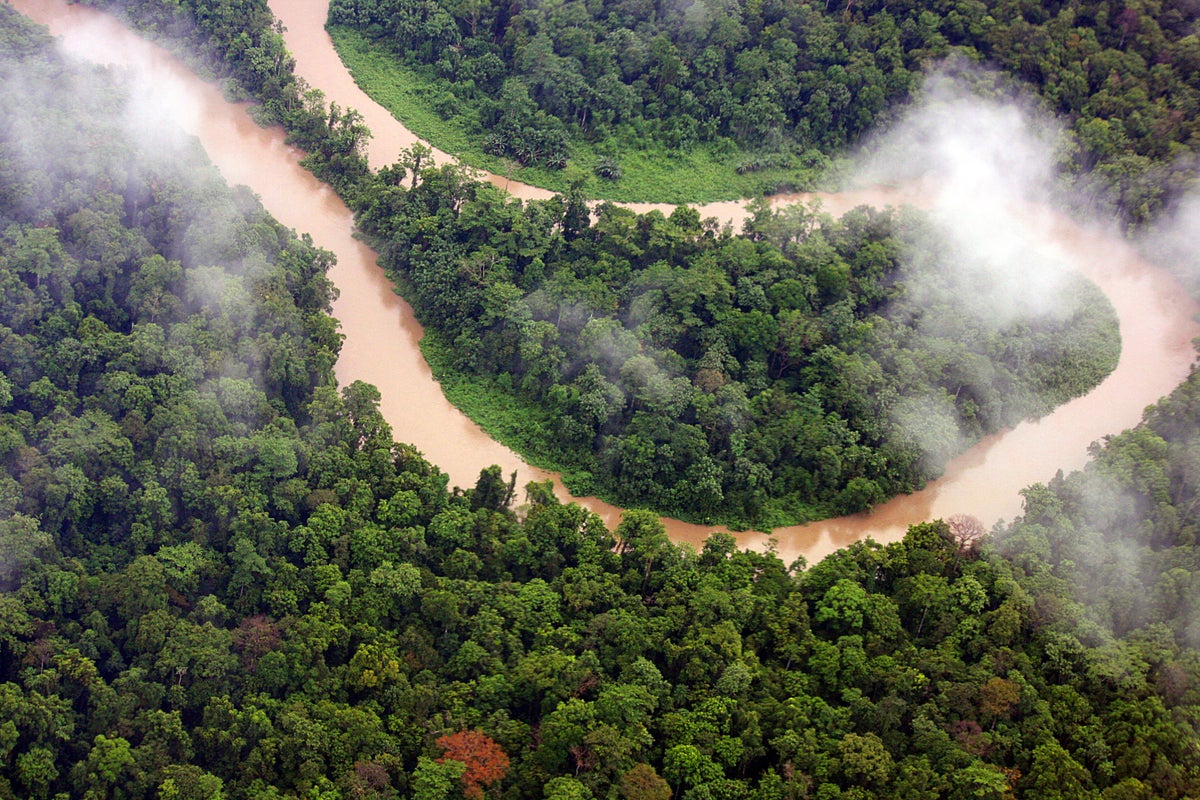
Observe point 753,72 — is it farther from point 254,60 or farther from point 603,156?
point 254,60

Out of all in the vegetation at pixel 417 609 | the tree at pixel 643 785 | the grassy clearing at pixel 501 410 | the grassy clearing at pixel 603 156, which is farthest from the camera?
the grassy clearing at pixel 603 156

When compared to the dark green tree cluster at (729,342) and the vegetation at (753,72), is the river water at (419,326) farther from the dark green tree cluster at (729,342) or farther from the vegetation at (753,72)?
the vegetation at (753,72)

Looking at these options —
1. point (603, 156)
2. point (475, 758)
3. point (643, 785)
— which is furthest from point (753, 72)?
point (475, 758)

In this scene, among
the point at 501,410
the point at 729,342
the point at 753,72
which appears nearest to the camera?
the point at 501,410

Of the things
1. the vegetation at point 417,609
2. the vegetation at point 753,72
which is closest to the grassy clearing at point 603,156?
the vegetation at point 753,72

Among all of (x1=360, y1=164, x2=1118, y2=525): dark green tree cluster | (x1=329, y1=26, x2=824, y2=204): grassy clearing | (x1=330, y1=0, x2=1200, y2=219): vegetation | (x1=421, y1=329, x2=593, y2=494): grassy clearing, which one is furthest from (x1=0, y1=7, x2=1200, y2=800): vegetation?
(x1=330, y1=0, x2=1200, y2=219): vegetation
